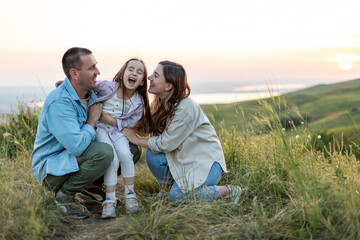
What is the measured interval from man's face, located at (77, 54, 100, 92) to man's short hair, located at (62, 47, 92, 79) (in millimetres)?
44

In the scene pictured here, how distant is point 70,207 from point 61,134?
0.83 meters

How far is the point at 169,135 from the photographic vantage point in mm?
4102

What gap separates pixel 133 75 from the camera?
14.0 feet

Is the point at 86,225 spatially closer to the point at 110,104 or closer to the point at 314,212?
the point at 110,104

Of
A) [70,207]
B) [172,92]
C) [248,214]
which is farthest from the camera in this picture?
[172,92]

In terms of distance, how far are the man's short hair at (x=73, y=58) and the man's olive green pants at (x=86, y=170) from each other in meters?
0.85

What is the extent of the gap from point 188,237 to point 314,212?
1069 millimetres

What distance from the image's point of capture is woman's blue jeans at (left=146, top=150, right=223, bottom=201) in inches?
155

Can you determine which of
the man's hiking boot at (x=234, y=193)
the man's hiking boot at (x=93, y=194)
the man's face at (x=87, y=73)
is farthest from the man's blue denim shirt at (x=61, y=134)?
the man's hiking boot at (x=234, y=193)

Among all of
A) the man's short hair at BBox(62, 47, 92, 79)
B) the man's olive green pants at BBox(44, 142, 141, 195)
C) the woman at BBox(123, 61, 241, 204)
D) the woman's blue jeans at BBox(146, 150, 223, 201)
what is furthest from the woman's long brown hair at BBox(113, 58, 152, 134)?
the man's olive green pants at BBox(44, 142, 141, 195)

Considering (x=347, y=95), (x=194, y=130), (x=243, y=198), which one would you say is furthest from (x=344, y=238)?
(x=347, y=95)

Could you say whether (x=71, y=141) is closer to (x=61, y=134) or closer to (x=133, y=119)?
(x=61, y=134)

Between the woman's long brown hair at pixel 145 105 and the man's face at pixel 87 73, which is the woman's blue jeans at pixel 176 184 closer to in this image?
the woman's long brown hair at pixel 145 105

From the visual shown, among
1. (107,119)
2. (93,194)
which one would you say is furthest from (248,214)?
(93,194)
